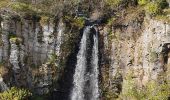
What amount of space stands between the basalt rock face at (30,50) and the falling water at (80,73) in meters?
1.88

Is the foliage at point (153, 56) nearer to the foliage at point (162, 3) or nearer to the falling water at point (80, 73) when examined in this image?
the foliage at point (162, 3)

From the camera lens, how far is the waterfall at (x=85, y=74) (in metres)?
45.7

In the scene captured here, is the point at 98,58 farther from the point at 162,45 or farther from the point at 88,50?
the point at 162,45

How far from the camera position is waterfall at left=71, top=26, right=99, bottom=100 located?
4569 cm

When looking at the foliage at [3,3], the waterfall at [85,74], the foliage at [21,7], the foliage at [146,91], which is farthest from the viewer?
the waterfall at [85,74]

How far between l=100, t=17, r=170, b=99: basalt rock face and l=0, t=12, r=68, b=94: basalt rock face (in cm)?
411

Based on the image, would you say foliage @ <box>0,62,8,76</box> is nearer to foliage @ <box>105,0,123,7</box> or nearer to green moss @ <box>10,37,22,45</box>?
green moss @ <box>10,37,22,45</box>

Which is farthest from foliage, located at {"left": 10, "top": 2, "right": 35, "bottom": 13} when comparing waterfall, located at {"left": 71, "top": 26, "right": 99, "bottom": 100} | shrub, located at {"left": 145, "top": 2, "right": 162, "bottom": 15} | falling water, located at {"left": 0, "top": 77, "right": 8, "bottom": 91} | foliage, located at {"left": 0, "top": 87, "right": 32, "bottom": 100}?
shrub, located at {"left": 145, "top": 2, "right": 162, "bottom": 15}

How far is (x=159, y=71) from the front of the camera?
42.6 m

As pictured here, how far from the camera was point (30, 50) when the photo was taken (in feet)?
147

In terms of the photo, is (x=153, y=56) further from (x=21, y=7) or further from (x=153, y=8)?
(x=21, y=7)

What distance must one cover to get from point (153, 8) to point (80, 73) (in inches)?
316

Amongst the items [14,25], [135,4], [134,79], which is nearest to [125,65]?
[134,79]

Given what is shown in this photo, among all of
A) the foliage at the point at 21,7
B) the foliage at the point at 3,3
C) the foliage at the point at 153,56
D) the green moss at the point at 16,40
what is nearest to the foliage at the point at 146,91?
the foliage at the point at 153,56
